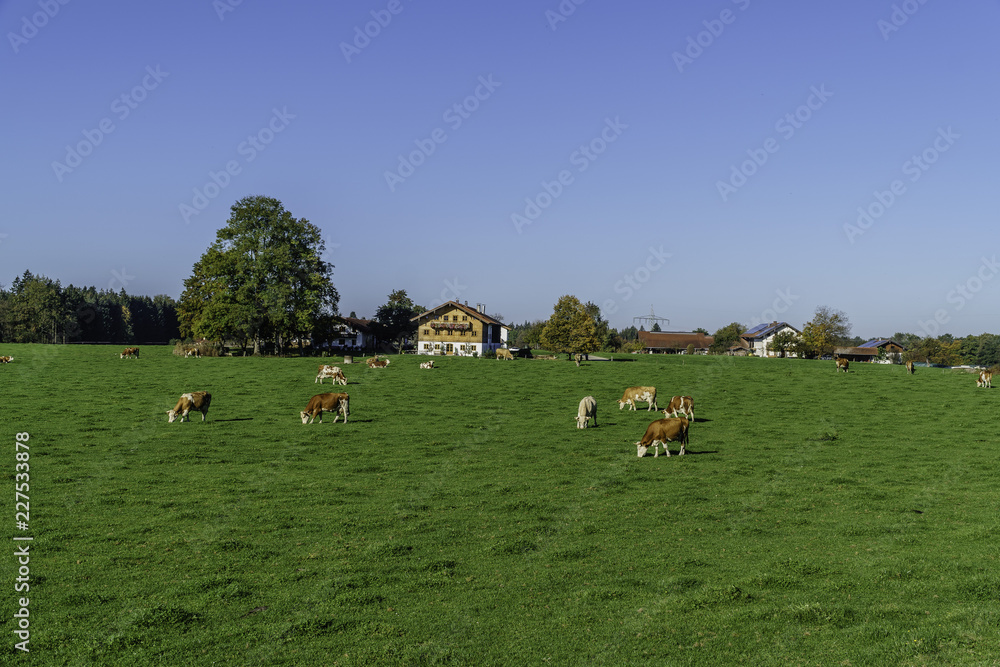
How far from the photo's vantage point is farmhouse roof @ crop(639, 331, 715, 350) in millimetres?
161500

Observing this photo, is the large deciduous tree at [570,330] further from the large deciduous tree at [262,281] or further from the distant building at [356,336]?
the distant building at [356,336]

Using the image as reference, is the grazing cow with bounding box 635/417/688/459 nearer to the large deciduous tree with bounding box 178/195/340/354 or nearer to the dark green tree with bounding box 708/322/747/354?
the large deciduous tree with bounding box 178/195/340/354

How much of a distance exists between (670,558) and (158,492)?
522 inches

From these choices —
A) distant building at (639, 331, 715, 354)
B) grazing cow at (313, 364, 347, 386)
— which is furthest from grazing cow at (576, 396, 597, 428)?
distant building at (639, 331, 715, 354)

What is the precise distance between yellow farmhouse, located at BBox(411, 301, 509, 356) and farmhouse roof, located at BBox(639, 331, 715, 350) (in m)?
69.6

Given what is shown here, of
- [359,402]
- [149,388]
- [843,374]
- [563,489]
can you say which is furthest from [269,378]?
[843,374]

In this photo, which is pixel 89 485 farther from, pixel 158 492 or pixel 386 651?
pixel 386 651

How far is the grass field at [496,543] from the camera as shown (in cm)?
932

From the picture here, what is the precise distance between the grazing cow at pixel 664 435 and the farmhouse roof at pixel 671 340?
136 m

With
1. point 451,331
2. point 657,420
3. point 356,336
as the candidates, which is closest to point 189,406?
point 657,420

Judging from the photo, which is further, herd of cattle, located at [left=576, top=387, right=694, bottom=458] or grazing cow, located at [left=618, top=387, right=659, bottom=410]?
grazing cow, located at [left=618, top=387, right=659, bottom=410]

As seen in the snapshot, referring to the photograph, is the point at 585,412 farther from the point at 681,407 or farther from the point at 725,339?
the point at 725,339

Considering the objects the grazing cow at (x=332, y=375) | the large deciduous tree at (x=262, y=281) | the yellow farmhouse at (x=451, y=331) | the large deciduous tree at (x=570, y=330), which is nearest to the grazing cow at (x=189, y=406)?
the grazing cow at (x=332, y=375)

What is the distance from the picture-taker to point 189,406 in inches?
1162
